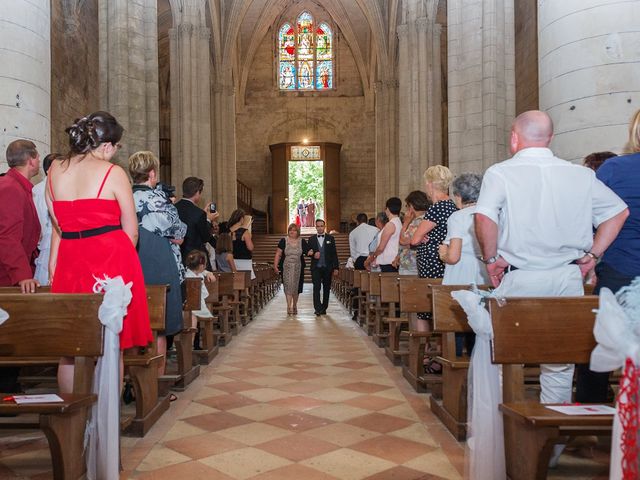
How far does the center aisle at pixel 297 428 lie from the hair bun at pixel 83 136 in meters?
1.55

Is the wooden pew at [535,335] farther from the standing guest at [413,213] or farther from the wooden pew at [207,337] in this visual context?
the wooden pew at [207,337]

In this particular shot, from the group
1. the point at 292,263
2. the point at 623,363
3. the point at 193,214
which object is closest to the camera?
the point at 623,363

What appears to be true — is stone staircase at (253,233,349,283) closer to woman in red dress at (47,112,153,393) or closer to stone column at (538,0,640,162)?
stone column at (538,0,640,162)

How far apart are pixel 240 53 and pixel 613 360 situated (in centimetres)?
3038

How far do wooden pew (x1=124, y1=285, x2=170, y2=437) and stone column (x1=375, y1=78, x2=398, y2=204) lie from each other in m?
20.5

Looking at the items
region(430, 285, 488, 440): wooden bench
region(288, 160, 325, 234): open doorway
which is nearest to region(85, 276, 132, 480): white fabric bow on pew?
region(430, 285, 488, 440): wooden bench

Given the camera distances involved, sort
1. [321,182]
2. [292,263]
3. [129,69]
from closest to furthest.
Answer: [129,69], [292,263], [321,182]

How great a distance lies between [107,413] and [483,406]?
1.56 metres

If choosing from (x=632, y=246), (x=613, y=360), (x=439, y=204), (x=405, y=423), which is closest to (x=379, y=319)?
(x=439, y=204)

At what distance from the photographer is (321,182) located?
2934cm

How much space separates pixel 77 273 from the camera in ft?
10.4

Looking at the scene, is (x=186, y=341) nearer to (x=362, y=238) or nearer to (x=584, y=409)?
(x=584, y=409)

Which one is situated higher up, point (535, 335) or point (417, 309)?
point (535, 335)

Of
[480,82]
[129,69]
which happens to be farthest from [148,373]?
[129,69]
